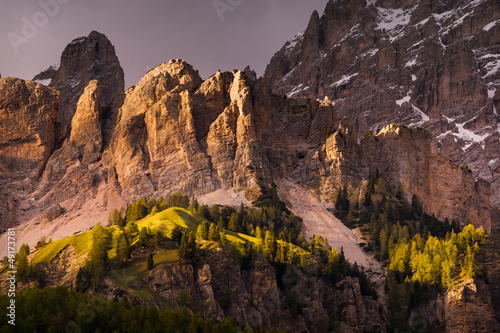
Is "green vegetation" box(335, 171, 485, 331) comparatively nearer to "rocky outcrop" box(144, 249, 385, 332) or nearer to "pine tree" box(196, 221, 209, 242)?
"rocky outcrop" box(144, 249, 385, 332)

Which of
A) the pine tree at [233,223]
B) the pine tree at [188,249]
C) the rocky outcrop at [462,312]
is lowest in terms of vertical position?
the rocky outcrop at [462,312]

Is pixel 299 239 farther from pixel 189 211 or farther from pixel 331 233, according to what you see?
pixel 189 211

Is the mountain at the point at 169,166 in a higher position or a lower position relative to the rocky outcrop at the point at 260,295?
higher

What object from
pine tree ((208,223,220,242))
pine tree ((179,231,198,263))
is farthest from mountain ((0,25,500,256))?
pine tree ((179,231,198,263))

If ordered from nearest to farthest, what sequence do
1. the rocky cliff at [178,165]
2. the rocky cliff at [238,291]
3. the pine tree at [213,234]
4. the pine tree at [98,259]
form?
the pine tree at [98,259] → the rocky cliff at [238,291] → the pine tree at [213,234] → the rocky cliff at [178,165]

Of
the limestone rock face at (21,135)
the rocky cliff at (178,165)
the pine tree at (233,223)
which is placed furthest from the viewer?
the limestone rock face at (21,135)

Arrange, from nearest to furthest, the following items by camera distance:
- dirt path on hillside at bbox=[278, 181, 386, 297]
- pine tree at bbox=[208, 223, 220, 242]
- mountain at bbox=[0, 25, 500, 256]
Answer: pine tree at bbox=[208, 223, 220, 242]
dirt path on hillside at bbox=[278, 181, 386, 297]
mountain at bbox=[0, 25, 500, 256]

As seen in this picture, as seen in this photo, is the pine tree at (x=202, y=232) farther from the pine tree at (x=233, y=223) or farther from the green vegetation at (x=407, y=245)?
the green vegetation at (x=407, y=245)

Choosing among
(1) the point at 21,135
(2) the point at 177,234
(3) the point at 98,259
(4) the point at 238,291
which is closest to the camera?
(3) the point at 98,259

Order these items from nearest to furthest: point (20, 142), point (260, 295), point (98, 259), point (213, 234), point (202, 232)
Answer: point (98, 259) → point (260, 295) → point (213, 234) → point (202, 232) → point (20, 142)

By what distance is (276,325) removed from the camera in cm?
11400

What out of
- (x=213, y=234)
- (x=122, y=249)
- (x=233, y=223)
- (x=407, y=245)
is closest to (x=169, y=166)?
(x=233, y=223)

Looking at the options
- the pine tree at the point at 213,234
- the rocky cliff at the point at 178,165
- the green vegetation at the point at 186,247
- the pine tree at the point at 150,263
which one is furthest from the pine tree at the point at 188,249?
the rocky cliff at the point at 178,165

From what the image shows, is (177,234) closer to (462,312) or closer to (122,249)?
(122,249)
